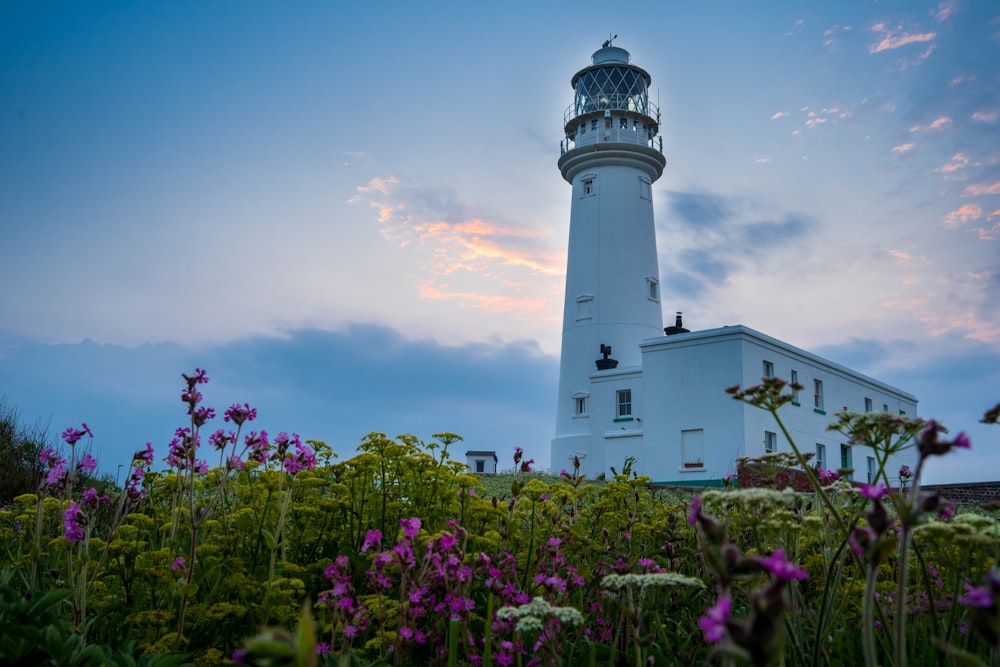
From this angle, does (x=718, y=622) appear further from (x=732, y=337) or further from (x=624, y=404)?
(x=624, y=404)

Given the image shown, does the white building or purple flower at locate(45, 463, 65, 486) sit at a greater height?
the white building

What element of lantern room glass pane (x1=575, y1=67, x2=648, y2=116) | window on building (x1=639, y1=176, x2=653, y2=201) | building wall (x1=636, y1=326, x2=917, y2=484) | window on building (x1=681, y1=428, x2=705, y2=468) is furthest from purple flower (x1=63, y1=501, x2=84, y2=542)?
lantern room glass pane (x1=575, y1=67, x2=648, y2=116)

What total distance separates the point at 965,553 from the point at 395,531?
9.29 ft

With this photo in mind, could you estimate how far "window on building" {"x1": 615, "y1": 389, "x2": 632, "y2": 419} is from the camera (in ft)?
96.0

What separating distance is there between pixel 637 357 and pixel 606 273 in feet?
11.0

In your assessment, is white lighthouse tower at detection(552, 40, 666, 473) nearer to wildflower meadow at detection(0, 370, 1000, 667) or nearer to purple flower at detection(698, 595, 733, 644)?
wildflower meadow at detection(0, 370, 1000, 667)

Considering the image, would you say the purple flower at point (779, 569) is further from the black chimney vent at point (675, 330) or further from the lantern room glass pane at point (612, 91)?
the lantern room glass pane at point (612, 91)

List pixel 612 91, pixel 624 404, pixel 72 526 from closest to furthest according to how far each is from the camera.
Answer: pixel 72 526 → pixel 624 404 → pixel 612 91

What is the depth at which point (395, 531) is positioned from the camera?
14.9 feet

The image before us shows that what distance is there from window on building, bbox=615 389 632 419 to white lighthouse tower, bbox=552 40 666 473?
36 mm

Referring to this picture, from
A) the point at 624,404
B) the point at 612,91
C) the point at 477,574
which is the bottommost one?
the point at 477,574

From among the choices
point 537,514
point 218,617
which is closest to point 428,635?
point 218,617

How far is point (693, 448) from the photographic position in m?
27.0

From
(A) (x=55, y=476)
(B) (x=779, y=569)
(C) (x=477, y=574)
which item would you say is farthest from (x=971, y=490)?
(B) (x=779, y=569)
